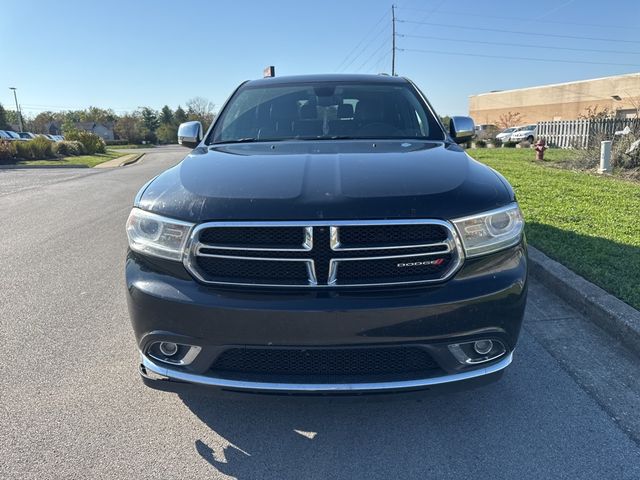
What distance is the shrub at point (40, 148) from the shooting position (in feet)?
83.4

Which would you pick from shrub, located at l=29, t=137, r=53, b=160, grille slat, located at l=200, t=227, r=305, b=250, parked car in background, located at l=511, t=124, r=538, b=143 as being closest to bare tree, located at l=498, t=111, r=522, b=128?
parked car in background, located at l=511, t=124, r=538, b=143

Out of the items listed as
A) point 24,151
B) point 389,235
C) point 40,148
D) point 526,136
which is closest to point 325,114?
point 389,235

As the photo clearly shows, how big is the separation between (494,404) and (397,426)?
1.90 ft

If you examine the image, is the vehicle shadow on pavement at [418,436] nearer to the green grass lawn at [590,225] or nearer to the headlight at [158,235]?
the headlight at [158,235]

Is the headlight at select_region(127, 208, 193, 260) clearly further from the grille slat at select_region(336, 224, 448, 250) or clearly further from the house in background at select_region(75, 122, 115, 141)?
the house in background at select_region(75, 122, 115, 141)

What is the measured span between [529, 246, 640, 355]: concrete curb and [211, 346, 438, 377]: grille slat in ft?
5.98

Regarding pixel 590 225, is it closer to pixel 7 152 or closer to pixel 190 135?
pixel 190 135

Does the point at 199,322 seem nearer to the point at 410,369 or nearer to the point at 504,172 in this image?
the point at 410,369

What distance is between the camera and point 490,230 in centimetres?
221

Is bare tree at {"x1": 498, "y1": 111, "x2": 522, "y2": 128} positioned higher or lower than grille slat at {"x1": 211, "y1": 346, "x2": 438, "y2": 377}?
lower

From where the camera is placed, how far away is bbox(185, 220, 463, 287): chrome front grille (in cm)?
208

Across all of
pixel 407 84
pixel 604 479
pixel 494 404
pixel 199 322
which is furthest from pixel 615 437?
pixel 407 84

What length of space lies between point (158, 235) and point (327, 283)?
2.66ft

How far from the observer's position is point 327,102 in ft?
12.3
